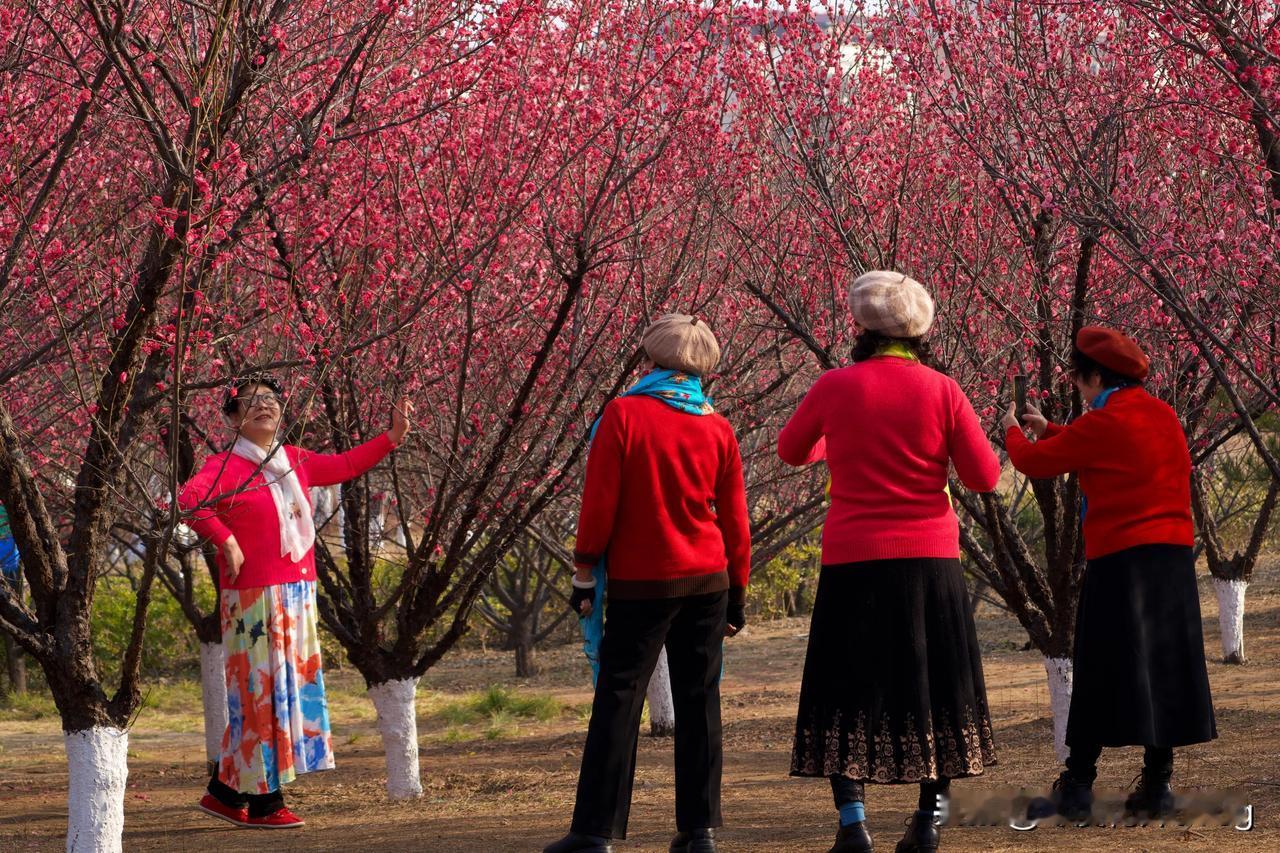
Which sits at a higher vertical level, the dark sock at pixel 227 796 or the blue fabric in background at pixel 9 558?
the blue fabric in background at pixel 9 558

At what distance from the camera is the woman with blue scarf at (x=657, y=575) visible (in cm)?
448

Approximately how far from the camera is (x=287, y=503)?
597cm

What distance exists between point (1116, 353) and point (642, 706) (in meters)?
1.90

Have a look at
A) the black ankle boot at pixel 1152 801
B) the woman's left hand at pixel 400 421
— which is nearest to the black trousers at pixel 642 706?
the black ankle boot at pixel 1152 801

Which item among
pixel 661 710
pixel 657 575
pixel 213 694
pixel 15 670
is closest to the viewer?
pixel 657 575

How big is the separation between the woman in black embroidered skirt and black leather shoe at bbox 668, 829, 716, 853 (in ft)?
1.43

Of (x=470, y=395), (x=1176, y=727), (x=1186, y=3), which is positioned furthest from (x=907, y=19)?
(x=1176, y=727)

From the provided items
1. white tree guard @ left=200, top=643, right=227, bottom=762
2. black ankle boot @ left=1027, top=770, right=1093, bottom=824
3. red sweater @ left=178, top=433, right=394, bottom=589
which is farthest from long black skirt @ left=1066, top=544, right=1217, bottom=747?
white tree guard @ left=200, top=643, right=227, bottom=762

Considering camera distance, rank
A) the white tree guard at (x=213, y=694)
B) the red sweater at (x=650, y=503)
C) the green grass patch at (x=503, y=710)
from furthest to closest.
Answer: the green grass patch at (x=503, y=710) → the white tree guard at (x=213, y=694) → the red sweater at (x=650, y=503)

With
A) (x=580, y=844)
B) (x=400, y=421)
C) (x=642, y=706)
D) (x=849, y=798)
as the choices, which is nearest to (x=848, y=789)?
(x=849, y=798)

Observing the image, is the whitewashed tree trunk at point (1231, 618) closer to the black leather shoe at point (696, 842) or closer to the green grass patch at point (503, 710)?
the green grass patch at point (503, 710)

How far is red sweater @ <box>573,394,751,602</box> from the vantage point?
4465 millimetres

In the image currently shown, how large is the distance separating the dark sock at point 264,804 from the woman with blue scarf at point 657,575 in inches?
84.6

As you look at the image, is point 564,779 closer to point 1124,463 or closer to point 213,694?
point 213,694
